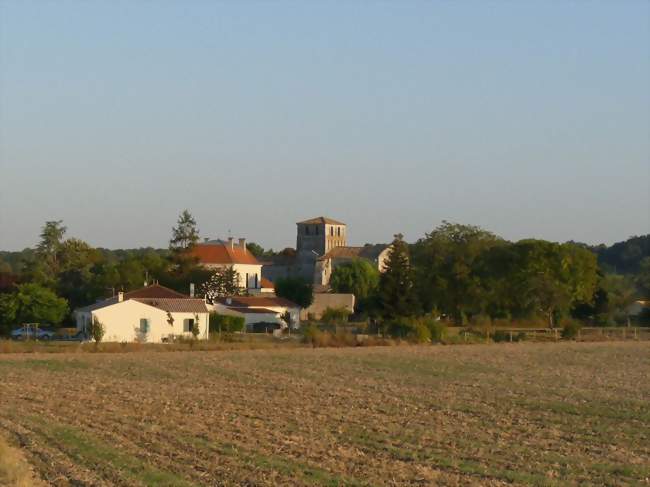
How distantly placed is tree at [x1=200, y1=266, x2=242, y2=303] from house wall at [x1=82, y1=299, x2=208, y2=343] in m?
27.8

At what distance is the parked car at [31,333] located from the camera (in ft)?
248

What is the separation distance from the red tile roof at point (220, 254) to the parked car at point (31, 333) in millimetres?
43679

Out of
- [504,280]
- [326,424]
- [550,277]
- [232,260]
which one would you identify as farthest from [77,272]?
[326,424]

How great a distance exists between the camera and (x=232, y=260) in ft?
406

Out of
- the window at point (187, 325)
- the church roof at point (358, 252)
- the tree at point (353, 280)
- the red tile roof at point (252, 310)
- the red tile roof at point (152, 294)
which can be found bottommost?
the window at point (187, 325)

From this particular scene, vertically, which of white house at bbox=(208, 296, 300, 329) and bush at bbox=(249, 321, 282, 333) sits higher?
white house at bbox=(208, 296, 300, 329)

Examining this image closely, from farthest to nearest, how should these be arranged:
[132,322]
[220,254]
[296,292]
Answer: [220,254]
[296,292]
[132,322]

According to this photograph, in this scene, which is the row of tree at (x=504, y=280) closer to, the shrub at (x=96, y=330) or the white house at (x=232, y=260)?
the white house at (x=232, y=260)

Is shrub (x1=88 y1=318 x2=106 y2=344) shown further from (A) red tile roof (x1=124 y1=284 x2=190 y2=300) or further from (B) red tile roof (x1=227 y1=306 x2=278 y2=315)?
(B) red tile roof (x1=227 y1=306 x2=278 y2=315)

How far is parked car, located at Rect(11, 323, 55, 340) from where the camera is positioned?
248ft

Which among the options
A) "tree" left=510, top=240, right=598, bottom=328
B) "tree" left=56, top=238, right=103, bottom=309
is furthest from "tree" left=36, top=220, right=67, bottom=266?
"tree" left=510, top=240, right=598, bottom=328

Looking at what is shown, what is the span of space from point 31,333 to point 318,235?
120 meters

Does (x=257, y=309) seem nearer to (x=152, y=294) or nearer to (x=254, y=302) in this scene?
(x=254, y=302)

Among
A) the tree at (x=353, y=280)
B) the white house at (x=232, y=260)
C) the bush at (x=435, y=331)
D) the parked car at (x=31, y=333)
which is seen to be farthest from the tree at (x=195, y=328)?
the tree at (x=353, y=280)
